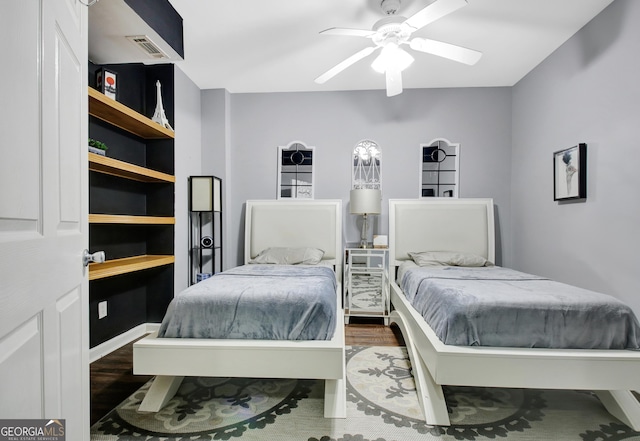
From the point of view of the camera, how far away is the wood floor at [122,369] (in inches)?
73.1

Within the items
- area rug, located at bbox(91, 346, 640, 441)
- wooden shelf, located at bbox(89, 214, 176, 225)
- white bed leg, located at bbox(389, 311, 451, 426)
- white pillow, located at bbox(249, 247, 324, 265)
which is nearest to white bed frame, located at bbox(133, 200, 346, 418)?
area rug, located at bbox(91, 346, 640, 441)

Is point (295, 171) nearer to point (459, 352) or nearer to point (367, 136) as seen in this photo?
point (367, 136)

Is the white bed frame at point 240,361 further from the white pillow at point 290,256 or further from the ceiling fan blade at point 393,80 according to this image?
the ceiling fan blade at point 393,80

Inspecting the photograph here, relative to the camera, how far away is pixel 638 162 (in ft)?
6.49

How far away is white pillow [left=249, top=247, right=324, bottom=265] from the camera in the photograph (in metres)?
3.10

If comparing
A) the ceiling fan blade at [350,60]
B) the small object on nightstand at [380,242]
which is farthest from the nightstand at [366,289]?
the ceiling fan blade at [350,60]

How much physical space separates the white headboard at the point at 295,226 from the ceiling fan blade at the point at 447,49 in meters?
1.75

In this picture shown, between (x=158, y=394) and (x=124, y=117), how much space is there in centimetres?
199

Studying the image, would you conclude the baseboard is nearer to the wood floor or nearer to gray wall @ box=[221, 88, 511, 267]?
the wood floor

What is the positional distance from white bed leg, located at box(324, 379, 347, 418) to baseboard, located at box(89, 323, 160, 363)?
1888 millimetres

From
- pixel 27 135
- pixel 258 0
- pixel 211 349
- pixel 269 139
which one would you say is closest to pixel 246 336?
pixel 211 349

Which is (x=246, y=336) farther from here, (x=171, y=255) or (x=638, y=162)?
(x=638, y=162)

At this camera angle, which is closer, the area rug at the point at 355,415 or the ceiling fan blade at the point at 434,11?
the area rug at the point at 355,415

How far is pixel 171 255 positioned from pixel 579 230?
3627 mm
